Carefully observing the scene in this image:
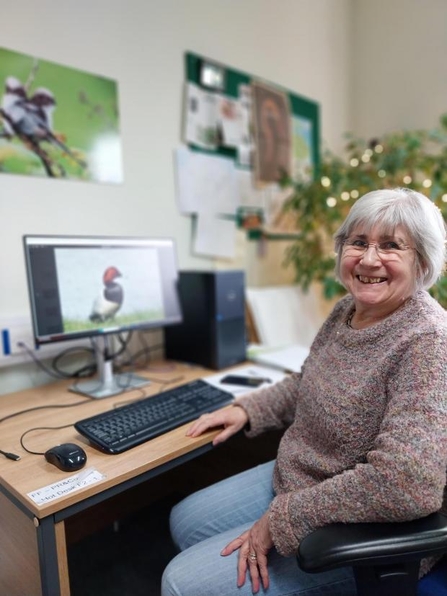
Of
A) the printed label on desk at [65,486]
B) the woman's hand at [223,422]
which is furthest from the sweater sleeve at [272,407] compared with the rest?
the printed label on desk at [65,486]

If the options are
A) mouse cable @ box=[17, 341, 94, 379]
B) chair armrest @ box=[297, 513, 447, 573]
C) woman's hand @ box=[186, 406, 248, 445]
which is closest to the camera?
chair armrest @ box=[297, 513, 447, 573]

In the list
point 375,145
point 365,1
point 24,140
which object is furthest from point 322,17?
point 24,140

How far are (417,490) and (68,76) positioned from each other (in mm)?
1611

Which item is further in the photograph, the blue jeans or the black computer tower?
the black computer tower

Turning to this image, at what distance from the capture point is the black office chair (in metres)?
0.67

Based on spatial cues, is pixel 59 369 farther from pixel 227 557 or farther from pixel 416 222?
pixel 416 222

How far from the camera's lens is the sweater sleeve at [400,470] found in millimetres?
711

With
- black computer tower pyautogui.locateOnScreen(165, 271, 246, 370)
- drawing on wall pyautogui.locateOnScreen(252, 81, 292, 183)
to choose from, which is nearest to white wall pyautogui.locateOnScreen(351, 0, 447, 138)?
drawing on wall pyautogui.locateOnScreen(252, 81, 292, 183)

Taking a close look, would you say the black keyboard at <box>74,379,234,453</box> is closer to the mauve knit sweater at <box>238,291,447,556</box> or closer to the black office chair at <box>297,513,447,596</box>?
the mauve knit sweater at <box>238,291,447,556</box>

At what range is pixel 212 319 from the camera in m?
1.58

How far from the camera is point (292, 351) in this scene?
177cm

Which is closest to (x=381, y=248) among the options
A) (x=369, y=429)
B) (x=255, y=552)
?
(x=369, y=429)

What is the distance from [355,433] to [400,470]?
0.15 m

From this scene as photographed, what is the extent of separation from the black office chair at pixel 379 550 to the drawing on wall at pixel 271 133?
1.85m
